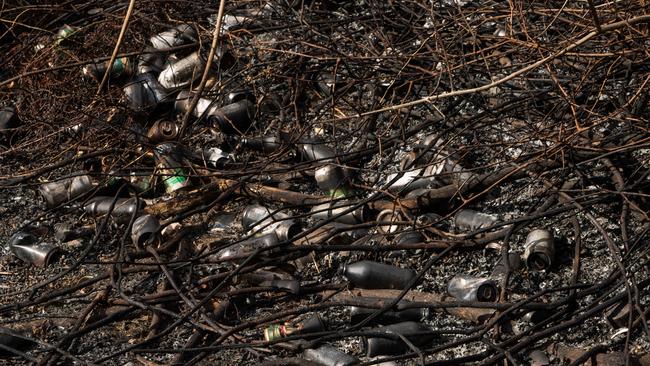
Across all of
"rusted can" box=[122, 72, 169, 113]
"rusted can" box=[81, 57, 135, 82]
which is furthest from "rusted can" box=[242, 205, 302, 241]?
"rusted can" box=[81, 57, 135, 82]

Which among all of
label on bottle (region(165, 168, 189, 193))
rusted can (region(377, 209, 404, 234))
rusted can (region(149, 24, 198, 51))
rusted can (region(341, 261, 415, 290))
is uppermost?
rusted can (region(149, 24, 198, 51))

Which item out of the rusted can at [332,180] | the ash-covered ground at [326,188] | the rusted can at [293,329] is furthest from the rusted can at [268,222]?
the rusted can at [293,329]

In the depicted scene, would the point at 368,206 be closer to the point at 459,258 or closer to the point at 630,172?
the point at 459,258

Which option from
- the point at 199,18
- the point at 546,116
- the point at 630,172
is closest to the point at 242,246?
the point at 546,116

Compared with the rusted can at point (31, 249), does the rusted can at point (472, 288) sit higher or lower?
higher

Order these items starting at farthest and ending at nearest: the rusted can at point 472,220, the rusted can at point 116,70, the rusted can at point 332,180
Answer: the rusted can at point 116,70, the rusted can at point 332,180, the rusted can at point 472,220

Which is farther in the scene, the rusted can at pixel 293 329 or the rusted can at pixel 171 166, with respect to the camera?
the rusted can at pixel 171 166

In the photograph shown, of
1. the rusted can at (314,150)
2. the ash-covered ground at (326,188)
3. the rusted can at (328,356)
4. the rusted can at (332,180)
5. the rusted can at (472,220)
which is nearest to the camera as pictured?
the rusted can at (328,356)

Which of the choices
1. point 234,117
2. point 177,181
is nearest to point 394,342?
point 177,181

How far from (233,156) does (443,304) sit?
1.37 m

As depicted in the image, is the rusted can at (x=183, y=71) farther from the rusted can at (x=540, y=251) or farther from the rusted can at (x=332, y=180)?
the rusted can at (x=540, y=251)

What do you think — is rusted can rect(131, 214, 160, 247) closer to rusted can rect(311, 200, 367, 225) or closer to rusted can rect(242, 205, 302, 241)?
rusted can rect(242, 205, 302, 241)

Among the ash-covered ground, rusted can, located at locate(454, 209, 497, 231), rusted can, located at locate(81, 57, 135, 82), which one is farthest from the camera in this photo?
rusted can, located at locate(81, 57, 135, 82)

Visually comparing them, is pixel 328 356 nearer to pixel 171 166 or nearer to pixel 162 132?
pixel 171 166
